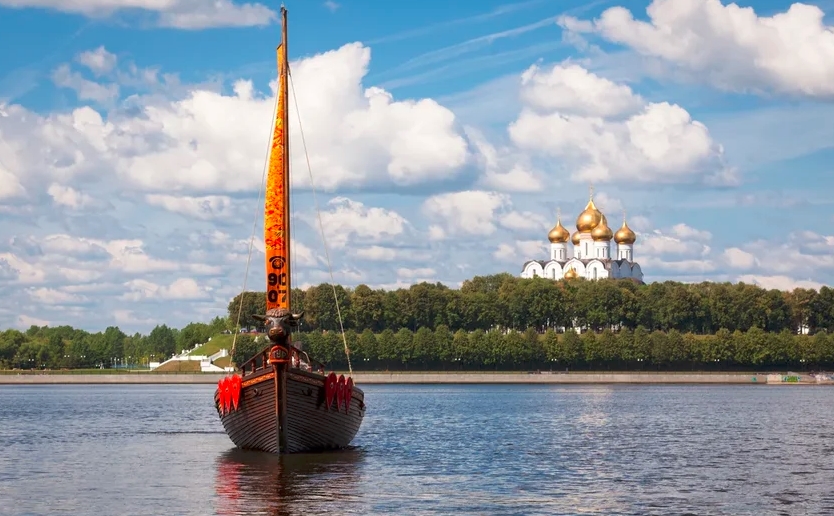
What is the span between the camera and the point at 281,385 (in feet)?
176

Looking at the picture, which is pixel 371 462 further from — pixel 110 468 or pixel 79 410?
pixel 79 410

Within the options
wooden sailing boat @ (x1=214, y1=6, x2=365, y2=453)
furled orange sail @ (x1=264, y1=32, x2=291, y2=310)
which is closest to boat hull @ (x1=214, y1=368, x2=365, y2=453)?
wooden sailing boat @ (x1=214, y1=6, x2=365, y2=453)

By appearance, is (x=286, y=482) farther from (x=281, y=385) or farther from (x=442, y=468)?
(x=442, y=468)

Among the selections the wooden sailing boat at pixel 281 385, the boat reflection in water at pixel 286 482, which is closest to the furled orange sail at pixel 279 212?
the wooden sailing boat at pixel 281 385

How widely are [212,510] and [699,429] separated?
48.4m

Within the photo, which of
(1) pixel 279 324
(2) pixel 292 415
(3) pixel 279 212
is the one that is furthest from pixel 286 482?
(3) pixel 279 212

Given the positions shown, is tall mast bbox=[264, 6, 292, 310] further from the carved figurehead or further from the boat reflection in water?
the boat reflection in water

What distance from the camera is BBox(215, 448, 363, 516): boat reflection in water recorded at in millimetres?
43906

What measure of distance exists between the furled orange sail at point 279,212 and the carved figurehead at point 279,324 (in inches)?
103

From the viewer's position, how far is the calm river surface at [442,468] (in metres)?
44.8

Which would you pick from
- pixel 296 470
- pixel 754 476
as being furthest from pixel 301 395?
pixel 754 476

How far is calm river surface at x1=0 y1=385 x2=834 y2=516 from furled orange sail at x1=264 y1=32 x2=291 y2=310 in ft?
22.8

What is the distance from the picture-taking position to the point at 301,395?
54719 millimetres

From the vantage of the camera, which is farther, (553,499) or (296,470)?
(296,470)
